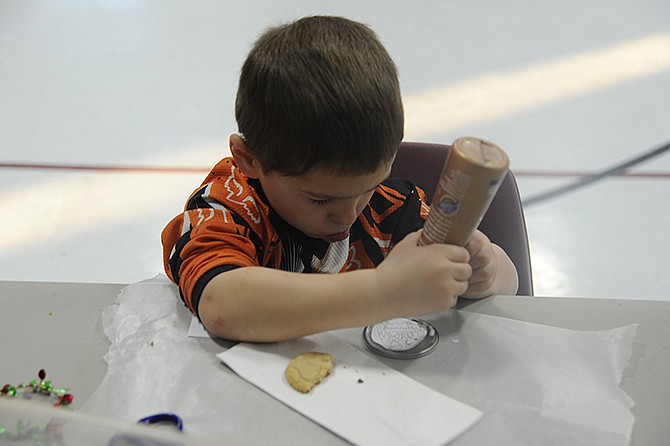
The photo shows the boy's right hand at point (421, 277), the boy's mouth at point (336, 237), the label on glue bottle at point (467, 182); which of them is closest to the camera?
the label on glue bottle at point (467, 182)

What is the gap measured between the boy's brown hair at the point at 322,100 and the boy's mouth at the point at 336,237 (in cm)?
14

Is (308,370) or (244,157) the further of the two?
(244,157)

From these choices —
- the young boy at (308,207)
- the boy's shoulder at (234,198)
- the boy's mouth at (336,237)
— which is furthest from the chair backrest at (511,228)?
the boy's shoulder at (234,198)

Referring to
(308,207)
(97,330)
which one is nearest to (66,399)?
(97,330)

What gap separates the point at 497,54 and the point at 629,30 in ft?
1.91

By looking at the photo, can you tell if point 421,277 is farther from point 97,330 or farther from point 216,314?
point 97,330

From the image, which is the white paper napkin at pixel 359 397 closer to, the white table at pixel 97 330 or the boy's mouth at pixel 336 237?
the white table at pixel 97 330

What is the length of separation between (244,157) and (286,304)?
0.67 ft

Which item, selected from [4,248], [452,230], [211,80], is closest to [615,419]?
[452,230]

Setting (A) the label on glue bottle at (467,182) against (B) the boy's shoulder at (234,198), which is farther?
(B) the boy's shoulder at (234,198)

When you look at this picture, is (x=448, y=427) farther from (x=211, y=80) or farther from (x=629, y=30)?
(x=629, y=30)

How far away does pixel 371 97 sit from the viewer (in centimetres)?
76

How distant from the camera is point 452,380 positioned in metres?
0.70

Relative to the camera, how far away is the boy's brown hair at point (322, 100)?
2.47 feet
